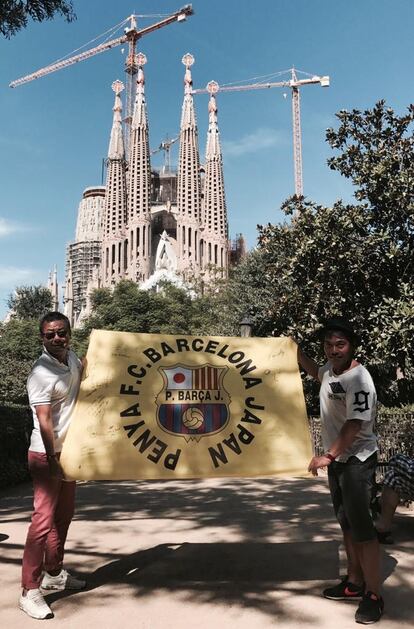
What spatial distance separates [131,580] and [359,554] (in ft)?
5.32

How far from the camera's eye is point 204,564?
4.20 metres

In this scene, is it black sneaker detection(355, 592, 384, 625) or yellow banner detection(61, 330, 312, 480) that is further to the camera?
yellow banner detection(61, 330, 312, 480)

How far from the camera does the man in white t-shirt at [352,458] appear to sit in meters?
3.14

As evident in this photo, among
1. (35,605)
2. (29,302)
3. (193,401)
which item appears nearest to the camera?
(35,605)

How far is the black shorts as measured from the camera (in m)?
3.15

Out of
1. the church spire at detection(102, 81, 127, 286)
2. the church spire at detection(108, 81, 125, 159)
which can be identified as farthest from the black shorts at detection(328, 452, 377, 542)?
the church spire at detection(108, 81, 125, 159)

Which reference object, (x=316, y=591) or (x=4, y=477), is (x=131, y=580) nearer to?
(x=316, y=591)

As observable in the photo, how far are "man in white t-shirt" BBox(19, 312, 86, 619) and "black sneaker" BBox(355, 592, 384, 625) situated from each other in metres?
1.79

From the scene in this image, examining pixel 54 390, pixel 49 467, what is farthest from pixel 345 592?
pixel 54 390

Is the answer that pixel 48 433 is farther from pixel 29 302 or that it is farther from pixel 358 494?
pixel 29 302

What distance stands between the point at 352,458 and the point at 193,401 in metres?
1.31

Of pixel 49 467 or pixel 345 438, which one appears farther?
pixel 49 467

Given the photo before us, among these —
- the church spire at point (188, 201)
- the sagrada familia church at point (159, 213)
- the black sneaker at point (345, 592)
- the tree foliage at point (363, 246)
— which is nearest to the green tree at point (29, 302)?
the sagrada familia church at point (159, 213)

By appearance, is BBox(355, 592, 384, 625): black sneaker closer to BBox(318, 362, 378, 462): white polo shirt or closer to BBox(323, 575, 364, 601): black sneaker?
BBox(323, 575, 364, 601): black sneaker
